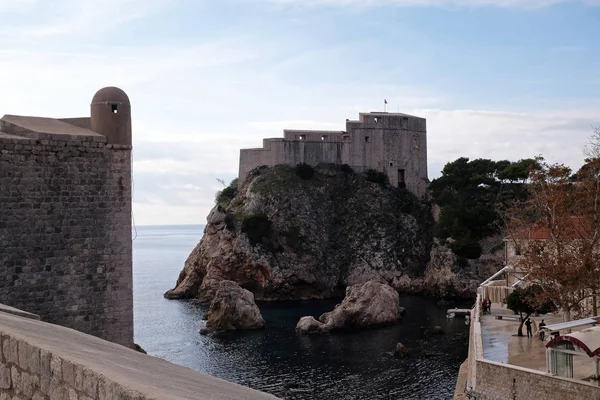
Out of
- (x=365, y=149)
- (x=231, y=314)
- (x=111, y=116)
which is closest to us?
(x=111, y=116)

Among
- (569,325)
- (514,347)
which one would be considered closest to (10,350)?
(569,325)

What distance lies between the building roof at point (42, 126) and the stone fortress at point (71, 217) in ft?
0.07

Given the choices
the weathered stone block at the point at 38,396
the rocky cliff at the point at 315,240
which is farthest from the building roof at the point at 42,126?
the rocky cliff at the point at 315,240

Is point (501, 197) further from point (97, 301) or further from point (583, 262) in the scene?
point (97, 301)

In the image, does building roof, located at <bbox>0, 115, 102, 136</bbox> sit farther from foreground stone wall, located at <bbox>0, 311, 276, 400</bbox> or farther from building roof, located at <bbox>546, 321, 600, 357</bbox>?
building roof, located at <bbox>546, 321, 600, 357</bbox>

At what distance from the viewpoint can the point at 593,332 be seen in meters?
16.1

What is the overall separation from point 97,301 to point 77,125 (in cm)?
344

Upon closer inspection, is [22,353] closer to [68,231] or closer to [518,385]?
[68,231]

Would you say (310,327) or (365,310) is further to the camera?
(365,310)

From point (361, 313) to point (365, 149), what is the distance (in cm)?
2855

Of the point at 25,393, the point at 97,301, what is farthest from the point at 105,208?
the point at 25,393

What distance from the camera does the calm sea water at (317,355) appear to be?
29.3 meters

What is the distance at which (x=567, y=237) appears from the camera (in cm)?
2284

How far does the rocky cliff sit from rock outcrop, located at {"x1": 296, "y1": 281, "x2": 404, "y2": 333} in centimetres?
1198
